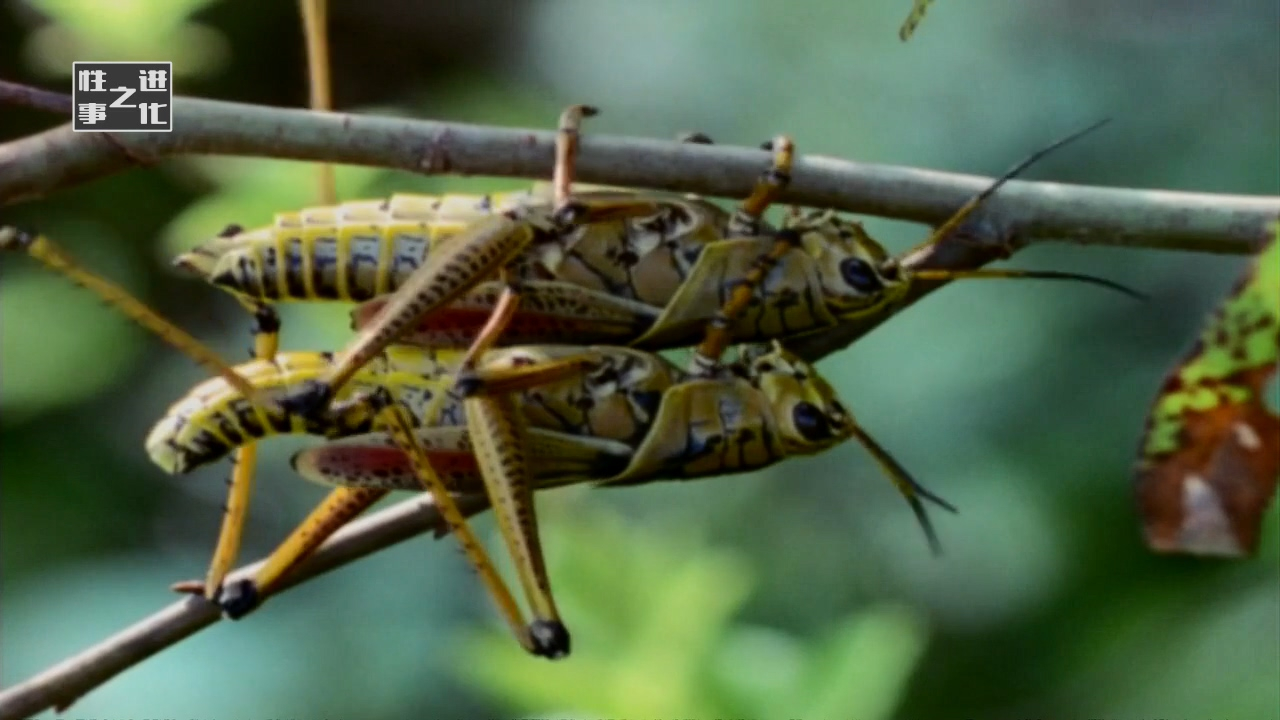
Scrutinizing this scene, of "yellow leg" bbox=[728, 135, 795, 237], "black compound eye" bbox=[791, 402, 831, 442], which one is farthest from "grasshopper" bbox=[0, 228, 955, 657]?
"yellow leg" bbox=[728, 135, 795, 237]

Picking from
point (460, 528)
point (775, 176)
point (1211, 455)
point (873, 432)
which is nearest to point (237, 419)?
point (460, 528)

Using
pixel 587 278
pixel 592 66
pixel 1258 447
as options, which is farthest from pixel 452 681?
pixel 1258 447

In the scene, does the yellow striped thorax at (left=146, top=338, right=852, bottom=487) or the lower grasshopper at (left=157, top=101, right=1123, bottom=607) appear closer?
the lower grasshopper at (left=157, top=101, right=1123, bottom=607)

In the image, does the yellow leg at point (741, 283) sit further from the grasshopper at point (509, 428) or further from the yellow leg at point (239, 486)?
the yellow leg at point (239, 486)

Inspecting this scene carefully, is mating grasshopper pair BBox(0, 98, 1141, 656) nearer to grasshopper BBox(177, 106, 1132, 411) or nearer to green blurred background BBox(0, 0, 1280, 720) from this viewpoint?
grasshopper BBox(177, 106, 1132, 411)

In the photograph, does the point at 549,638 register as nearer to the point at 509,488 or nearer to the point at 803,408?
the point at 509,488

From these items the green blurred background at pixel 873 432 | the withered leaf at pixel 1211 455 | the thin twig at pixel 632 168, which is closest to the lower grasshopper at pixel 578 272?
the thin twig at pixel 632 168

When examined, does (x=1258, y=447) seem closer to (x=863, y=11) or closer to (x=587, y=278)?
(x=587, y=278)
